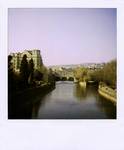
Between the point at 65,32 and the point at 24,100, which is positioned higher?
the point at 65,32

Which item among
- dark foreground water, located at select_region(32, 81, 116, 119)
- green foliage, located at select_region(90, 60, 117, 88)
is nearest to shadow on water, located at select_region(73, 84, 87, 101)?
dark foreground water, located at select_region(32, 81, 116, 119)

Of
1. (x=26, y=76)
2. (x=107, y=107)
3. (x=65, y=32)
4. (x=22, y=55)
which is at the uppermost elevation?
(x=65, y=32)

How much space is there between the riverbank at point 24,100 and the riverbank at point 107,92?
315 mm

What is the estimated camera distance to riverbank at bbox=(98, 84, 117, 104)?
2244mm

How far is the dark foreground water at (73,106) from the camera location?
7.38 feet

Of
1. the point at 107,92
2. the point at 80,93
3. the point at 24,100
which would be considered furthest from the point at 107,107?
the point at 24,100

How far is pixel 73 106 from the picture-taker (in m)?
2.25

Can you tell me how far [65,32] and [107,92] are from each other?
0.48 metres

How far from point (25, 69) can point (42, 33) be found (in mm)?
261

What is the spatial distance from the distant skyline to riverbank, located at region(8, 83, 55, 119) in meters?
0.18

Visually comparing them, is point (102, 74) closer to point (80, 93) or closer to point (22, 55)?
point (80, 93)

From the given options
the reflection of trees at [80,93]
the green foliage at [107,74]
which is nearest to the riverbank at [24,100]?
the reflection of trees at [80,93]
